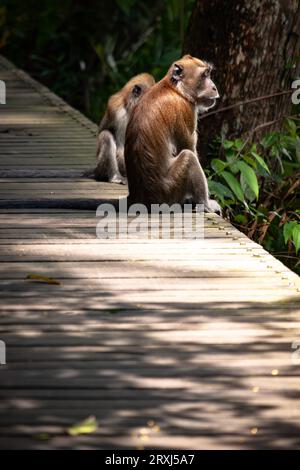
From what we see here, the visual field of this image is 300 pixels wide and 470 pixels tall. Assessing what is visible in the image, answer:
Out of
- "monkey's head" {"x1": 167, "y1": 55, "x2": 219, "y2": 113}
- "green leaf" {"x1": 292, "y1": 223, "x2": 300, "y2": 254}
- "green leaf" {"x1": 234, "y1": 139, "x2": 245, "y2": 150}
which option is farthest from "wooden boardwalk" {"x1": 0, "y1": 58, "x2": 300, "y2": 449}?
"green leaf" {"x1": 234, "y1": 139, "x2": 245, "y2": 150}

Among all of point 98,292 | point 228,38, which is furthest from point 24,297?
point 228,38

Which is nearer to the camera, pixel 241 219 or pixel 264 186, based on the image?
pixel 241 219

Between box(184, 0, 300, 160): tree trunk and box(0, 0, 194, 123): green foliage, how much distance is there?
810cm

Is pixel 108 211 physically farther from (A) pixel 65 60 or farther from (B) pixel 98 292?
(A) pixel 65 60

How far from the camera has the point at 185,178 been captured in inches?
280

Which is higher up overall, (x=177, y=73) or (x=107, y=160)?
(x=177, y=73)

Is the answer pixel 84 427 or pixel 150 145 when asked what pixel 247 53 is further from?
pixel 84 427

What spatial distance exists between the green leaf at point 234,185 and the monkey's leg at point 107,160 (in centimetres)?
83

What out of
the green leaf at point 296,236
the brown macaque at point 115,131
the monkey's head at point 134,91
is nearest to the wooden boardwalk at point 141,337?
the green leaf at point 296,236

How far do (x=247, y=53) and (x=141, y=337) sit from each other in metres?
4.85

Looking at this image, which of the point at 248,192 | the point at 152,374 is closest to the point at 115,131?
the point at 248,192

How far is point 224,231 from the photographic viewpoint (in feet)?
22.0

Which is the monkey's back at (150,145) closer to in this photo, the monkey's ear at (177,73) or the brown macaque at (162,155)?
the brown macaque at (162,155)
